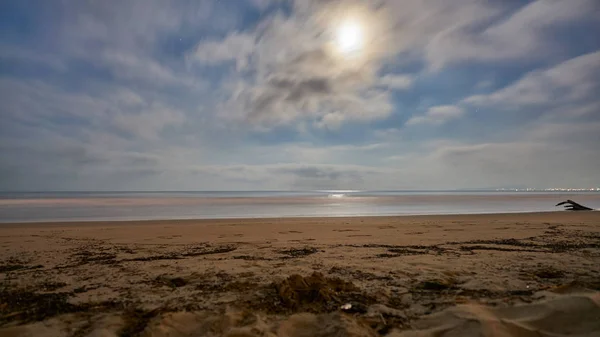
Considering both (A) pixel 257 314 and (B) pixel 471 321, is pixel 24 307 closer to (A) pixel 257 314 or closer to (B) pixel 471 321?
(A) pixel 257 314

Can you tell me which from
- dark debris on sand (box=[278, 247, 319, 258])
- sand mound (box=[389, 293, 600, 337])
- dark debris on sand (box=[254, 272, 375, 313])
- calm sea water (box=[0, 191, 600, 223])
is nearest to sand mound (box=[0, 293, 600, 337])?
sand mound (box=[389, 293, 600, 337])

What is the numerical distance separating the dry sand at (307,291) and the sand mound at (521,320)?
1cm

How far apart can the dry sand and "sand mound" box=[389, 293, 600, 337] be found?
1cm

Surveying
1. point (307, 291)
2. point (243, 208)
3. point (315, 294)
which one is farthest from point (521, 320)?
point (243, 208)

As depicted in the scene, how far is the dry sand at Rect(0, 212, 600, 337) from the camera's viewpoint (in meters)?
3.76

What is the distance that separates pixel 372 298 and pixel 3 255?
965cm

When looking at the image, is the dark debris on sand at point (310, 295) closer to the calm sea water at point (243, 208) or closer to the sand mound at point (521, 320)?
the sand mound at point (521, 320)

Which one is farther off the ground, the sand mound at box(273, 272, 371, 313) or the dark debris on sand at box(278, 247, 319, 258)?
the sand mound at box(273, 272, 371, 313)

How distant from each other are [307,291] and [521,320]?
267cm

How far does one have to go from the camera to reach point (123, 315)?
4.14m

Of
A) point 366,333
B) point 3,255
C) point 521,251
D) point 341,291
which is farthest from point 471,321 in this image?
point 3,255

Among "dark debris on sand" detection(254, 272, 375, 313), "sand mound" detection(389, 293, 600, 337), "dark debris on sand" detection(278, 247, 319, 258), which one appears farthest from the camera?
"dark debris on sand" detection(278, 247, 319, 258)

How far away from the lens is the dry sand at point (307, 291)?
3.76 metres

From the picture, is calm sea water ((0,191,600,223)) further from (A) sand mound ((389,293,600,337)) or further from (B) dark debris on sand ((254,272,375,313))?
(A) sand mound ((389,293,600,337))
